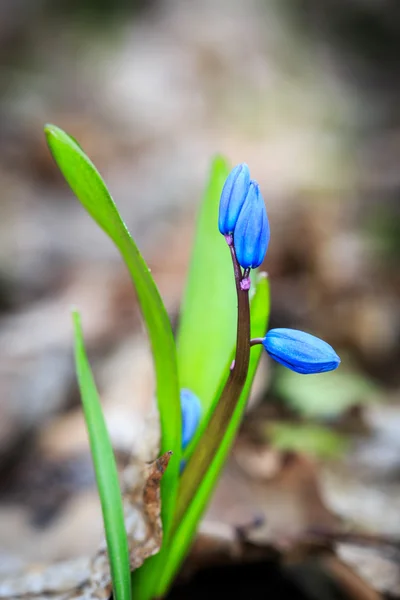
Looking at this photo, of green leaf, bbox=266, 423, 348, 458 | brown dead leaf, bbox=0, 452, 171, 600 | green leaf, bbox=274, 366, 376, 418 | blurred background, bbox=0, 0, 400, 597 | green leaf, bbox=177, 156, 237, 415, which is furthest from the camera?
green leaf, bbox=274, 366, 376, 418

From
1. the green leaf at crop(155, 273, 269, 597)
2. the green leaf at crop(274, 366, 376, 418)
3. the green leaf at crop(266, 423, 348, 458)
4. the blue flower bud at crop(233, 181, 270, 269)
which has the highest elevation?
the blue flower bud at crop(233, 181, 270, 269)

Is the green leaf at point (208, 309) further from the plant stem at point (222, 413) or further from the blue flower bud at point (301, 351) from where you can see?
the blue flower bud at point (301, 351)

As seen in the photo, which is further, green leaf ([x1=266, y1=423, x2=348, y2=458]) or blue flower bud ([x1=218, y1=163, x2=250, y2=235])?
green leaf ([x1=266, y1=423, x2=348, y2=458])

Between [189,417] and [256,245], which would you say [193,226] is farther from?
[256,245]

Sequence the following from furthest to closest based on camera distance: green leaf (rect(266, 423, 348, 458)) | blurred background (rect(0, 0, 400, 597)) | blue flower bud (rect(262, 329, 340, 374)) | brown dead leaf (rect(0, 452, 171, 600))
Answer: green leaf (rect(266, 423, 348, 458))
blurred background (rect(0, 0, 400, 597))
brown dead leaf (rect(0, 452, 171, 600))
blue flower bud (rect(262, 329, 340, 374))

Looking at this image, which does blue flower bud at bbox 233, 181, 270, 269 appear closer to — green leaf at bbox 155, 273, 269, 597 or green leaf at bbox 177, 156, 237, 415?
green leaf at bbox 155, 273, 269, 597

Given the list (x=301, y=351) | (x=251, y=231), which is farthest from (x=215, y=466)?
(x=251, y=231)

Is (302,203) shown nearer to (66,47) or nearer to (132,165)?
(132,165)

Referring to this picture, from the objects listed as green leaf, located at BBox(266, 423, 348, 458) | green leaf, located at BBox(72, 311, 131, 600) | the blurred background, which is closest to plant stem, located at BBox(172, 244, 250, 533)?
green leaf, located at BBox(72, 311, 131, 600)
